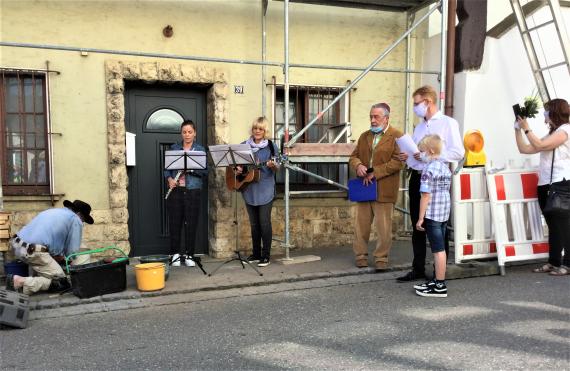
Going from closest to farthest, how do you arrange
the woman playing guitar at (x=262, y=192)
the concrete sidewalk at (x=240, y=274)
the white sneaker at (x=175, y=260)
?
the concrete sidewalk at (x=240, y=274), the woman playing guitar at (x=262, y=192), the white sneaker at (x=175, y=260)


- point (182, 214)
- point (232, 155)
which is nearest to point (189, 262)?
point (182, 214)

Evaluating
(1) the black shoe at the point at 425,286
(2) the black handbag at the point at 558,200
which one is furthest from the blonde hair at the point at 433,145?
(2) the black handbag at the point at 558,200

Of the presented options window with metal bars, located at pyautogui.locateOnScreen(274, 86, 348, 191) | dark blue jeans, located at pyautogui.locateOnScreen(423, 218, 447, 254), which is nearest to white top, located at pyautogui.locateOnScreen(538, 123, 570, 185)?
dark blue jeans, located at pyautogui.locateOnScreen(423, 218, 447, 254)

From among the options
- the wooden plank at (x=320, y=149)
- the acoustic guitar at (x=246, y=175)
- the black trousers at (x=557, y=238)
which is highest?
the wooden plank at (x=320, y=149)

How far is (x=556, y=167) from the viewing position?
5172mm

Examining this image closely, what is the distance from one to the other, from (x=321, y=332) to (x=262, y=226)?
7.83ft

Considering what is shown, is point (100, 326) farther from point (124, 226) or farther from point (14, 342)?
point (124, 226)

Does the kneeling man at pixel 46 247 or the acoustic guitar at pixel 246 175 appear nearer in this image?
the kneeling man at pixel 46 247

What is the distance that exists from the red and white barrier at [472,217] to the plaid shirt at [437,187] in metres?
0.76

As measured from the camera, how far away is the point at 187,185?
20.0 feet

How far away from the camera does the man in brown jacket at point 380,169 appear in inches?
210

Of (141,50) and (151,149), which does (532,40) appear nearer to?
(141,50)

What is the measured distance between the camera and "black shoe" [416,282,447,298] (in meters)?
4.53

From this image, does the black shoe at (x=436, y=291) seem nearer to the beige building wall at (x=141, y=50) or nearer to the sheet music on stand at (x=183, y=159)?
the beige building wall at (x=141, y=50)
